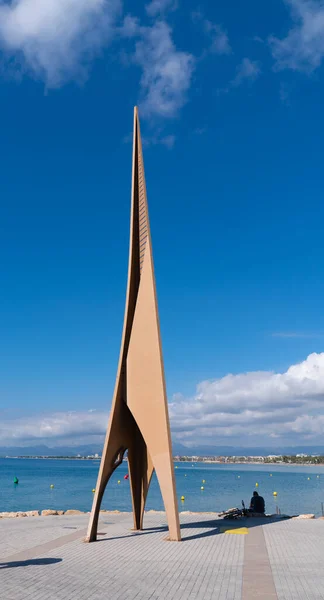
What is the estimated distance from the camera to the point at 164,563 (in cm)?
916

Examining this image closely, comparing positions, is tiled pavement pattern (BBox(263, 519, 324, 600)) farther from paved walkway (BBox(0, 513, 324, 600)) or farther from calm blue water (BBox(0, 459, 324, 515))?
calm blue water (BBox(0, 459, 324, 515))

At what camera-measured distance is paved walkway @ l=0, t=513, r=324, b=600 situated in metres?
7.20

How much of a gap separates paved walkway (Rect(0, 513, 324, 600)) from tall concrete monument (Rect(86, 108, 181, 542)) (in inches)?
37.9

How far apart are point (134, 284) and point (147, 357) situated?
2.34 m

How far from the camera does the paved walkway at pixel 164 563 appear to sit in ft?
23.6

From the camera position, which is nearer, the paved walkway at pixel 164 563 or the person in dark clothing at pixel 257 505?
the paved walkway at pixel 164 563

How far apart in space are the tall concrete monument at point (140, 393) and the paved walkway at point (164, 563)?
963mm

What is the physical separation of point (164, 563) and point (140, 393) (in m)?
4.22

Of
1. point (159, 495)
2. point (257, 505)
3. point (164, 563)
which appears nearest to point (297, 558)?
point (164, 563)

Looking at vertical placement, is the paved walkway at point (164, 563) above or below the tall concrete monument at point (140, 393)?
below

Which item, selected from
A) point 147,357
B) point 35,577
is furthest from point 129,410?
point 35,577

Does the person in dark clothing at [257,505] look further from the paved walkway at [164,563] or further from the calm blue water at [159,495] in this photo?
the calm blue water at [159,495]

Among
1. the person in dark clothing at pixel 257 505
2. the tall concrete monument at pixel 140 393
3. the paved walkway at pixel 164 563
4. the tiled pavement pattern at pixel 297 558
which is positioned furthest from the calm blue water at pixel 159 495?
the tall concrete monument at pixel 140 393

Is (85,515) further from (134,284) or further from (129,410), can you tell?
(134,284)
